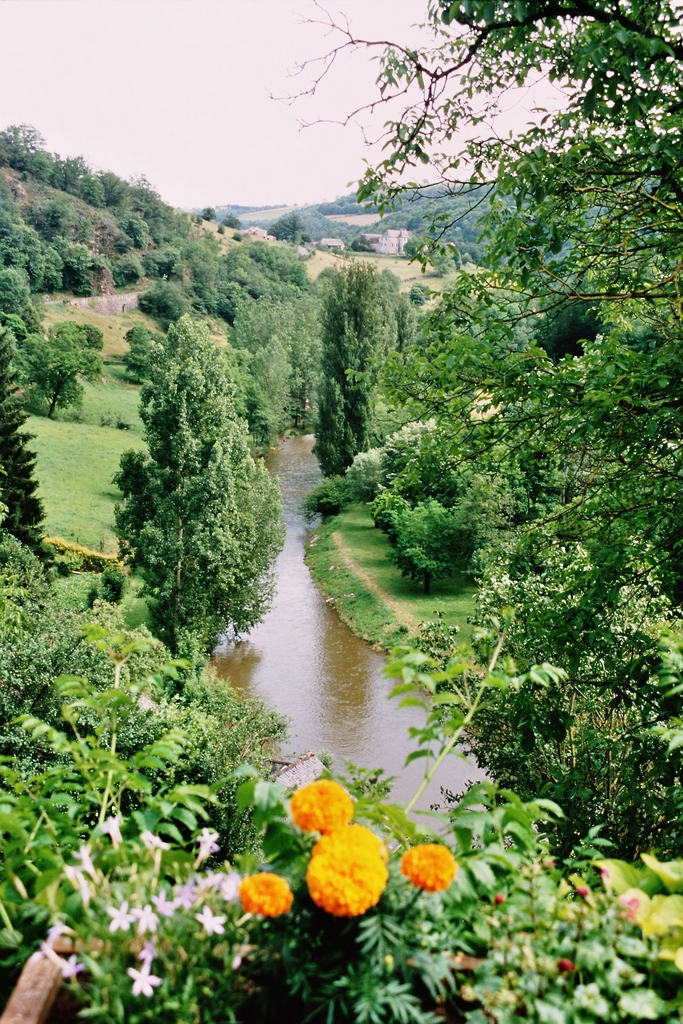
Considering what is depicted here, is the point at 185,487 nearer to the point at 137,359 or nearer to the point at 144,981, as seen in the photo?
the point at 144,981

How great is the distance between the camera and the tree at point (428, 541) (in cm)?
2462

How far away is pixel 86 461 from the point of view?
37.3 m

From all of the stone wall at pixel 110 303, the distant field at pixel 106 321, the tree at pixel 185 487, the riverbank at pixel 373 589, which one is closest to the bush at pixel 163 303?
the distant field at pixel 106 321

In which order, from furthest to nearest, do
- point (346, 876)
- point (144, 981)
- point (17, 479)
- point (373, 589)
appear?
point (373, 589) → point (17, 479) → point (346, 876) → point (144, 981)

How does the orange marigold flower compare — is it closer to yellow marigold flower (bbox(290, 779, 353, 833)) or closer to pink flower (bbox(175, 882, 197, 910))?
yellow marigold flower (bbox(290, 779, 353, 833))

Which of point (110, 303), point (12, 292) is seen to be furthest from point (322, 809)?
point (110, 303)

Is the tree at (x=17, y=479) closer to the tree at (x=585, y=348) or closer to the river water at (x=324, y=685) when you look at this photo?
the river water at (x=324, y=685)

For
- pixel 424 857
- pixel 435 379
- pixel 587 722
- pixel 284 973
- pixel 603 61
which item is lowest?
pixel 587 722

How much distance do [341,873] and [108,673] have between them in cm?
1001

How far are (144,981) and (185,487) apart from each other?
16.8 metres

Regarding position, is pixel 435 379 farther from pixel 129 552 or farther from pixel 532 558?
pixel 129 552

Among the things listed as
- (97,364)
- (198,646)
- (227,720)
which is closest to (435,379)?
(227,720)

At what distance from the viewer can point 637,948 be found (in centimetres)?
172

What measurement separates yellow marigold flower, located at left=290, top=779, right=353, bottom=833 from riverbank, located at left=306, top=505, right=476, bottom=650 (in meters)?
18.3
